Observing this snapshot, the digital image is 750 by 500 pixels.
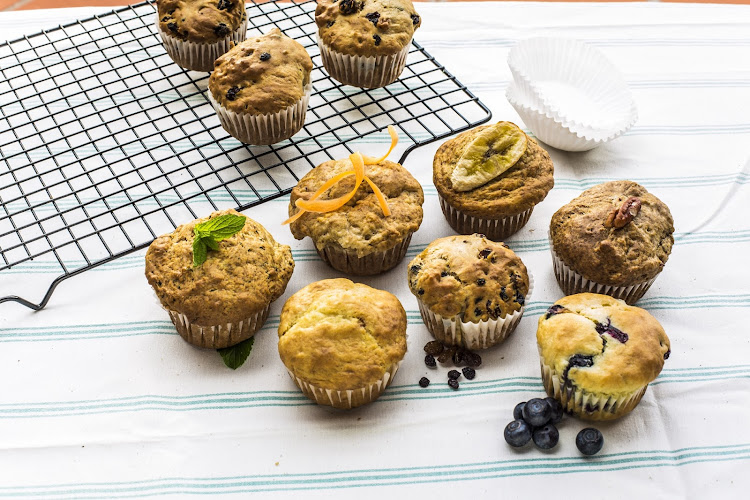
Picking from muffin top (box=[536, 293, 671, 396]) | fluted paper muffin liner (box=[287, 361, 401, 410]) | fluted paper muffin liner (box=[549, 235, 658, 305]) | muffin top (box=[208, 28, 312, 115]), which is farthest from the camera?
muffin top (box=[208, 28, 312, 115])

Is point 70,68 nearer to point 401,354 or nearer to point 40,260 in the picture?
point 40,260

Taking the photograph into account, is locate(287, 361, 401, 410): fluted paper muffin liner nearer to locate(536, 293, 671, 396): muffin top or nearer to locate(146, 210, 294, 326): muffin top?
locate(146, 210, 294, 326): muffin top

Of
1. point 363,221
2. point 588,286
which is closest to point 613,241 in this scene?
point 588,286

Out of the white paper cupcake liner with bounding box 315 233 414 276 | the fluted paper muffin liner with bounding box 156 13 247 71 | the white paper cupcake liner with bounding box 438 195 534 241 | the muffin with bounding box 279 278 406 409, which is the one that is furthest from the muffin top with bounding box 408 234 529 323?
the fluted paper muffin liner with bounding box 156 13 247 71

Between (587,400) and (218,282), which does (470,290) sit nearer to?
(587,400)

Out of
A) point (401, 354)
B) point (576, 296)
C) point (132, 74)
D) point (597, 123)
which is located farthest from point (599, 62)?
point (132, 74)

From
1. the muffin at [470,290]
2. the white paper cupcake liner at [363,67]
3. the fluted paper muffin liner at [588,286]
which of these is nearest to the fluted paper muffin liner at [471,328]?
the muffin at [470,290]
